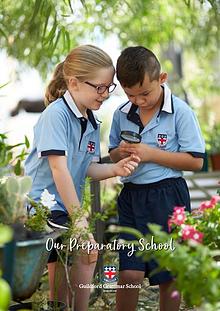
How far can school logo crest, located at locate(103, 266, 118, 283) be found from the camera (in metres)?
3.86

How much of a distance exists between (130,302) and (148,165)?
2.06ft

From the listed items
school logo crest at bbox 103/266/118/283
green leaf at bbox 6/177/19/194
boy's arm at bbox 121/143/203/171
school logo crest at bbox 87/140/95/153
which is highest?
school logo crest at bbox 87/140/95/153

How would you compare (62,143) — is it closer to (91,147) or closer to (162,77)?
(91,147)

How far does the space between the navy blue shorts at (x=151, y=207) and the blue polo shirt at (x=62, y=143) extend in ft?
0.83

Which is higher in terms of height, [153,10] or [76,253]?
[153,10]

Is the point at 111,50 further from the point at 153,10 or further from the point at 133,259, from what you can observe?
the point at 133,259

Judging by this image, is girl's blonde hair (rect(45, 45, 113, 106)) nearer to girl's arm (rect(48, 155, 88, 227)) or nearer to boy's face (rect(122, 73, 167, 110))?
boy's face (rect(122, 73, 167, 110))

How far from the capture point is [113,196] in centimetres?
504

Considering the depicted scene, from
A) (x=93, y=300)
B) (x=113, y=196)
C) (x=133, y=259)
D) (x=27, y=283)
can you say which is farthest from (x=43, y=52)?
(x=27, y=283)

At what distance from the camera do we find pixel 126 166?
3160 mm

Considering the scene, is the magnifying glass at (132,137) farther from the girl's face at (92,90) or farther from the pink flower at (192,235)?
the pink flower at (192,235)

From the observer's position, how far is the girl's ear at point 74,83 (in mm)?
3254

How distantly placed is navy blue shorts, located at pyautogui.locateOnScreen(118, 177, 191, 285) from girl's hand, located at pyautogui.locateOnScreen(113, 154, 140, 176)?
0.15 m

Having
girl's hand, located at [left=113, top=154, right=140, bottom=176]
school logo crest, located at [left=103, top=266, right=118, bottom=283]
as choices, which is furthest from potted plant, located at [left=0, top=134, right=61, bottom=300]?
school logo crest, located at [left=103, top=266, right=118, bottom=283]
